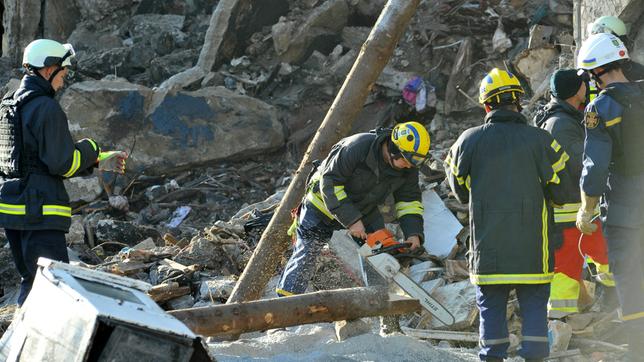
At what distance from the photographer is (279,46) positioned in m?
11.9

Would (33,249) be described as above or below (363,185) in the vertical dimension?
below

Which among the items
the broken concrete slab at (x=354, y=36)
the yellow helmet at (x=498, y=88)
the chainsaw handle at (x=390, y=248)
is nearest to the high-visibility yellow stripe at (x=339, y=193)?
the chainsaw handle at (x=390, y=248)

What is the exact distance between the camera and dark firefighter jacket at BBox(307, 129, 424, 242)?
5.84 m

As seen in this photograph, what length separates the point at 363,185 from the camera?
19.6 ft

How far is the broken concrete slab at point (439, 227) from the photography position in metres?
7.75

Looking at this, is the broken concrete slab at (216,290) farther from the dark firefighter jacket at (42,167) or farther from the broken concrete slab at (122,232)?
the broken concrete slab at (122,232)

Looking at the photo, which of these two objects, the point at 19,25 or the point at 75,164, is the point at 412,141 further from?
the point at 19,25

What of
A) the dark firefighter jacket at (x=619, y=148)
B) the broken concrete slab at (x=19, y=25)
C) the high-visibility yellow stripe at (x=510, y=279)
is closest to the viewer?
the high-visibility yellow stripe at (x=510, y=279)

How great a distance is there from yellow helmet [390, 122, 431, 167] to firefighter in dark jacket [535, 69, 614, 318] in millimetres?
797

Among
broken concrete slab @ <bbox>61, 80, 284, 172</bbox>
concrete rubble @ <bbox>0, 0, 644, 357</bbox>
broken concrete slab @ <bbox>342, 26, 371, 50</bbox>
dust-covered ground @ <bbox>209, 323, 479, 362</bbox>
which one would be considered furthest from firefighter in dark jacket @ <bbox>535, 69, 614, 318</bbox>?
broken concrete slab @ <bbox>342, 26, 371, 50</bbox>

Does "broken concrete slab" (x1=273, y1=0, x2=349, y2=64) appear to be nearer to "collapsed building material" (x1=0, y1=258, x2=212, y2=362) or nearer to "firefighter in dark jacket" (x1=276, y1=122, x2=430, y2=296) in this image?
"firefighter in dark jacket" (x1=276, y1=122, x2=430, y2=296)

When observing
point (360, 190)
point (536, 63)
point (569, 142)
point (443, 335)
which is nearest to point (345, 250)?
point (443, 335)

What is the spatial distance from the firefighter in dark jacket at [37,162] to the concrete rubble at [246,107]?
2496 millimetres

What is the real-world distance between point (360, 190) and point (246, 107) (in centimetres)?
539
